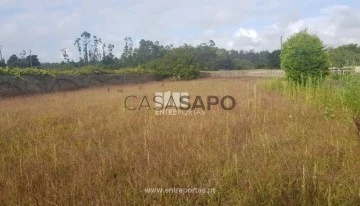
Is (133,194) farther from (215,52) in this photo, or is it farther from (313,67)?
(215,52)

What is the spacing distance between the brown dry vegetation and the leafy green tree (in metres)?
6.14

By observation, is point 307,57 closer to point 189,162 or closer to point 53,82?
point 189,162

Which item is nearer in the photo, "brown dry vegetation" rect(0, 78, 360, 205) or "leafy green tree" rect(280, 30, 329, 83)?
"brown dry vegetation" rect(0, 78, 360, 205)

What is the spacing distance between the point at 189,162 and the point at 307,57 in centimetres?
946

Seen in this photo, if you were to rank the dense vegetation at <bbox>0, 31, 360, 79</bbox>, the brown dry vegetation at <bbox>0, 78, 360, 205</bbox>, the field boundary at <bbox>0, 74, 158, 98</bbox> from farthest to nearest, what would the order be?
the dense vegetation at <bbox>0, 31, 360, 79</bbox>
the field boundary at <bbox>0, 74, 158, 98</bbox>
the brown dry vegetation at <bbox>0, 78, 360, 205</bbox>

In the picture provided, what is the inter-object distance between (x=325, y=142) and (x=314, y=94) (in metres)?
4.69

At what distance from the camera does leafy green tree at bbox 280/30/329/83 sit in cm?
1136

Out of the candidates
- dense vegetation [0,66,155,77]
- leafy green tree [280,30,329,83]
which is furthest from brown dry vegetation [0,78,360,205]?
dense vegetation [0,66,155,77]

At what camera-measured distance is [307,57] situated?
37.4 ft

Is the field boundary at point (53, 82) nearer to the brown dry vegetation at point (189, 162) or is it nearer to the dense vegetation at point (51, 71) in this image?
the dense vegetation at point (51, 71)

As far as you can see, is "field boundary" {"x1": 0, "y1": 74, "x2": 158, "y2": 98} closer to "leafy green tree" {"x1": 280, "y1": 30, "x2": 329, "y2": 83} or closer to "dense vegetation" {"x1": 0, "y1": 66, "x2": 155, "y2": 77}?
"dense vegetation" {"x1": 0, "y1": 66, "x2": 155, "y2": 77}

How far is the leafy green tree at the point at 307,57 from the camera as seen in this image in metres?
11.4

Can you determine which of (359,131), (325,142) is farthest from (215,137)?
(359,131)

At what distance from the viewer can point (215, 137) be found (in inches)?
183
